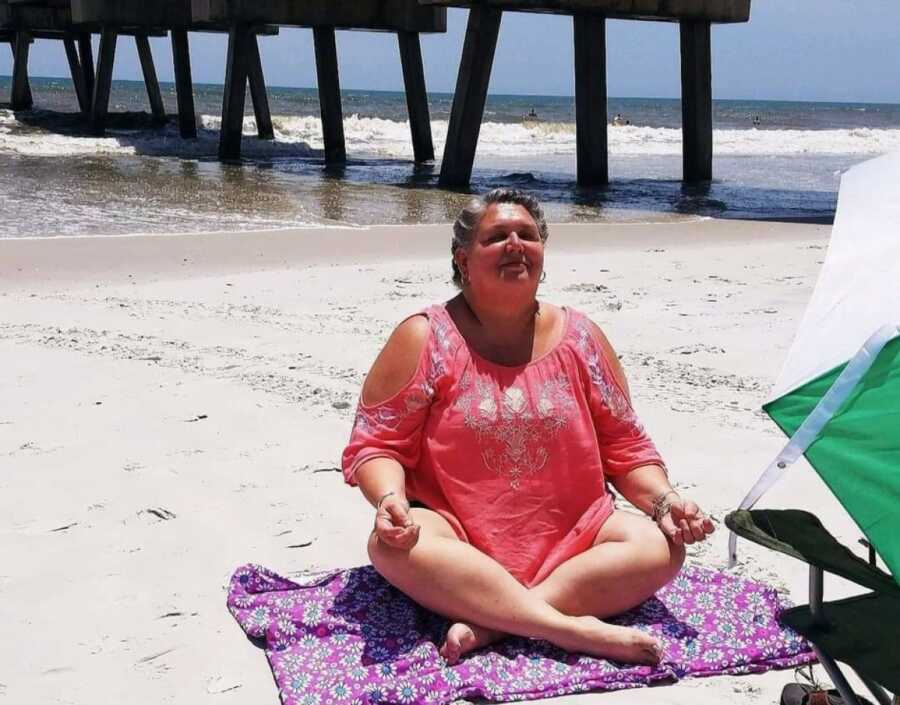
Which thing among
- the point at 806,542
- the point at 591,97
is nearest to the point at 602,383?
the point at 806,542

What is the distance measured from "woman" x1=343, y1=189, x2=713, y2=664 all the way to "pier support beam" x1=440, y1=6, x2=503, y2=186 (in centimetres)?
1293

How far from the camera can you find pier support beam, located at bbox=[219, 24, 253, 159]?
68.5 ft

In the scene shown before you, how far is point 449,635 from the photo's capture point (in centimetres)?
279

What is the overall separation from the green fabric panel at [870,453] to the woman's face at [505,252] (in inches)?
40.4

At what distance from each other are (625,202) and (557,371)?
1190cm

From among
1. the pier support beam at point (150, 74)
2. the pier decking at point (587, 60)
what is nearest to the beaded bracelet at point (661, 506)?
the pier decking at point (587, 60)

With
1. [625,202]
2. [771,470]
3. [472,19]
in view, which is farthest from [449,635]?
[472,19]

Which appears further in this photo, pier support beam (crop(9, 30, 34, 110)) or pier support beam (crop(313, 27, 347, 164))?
pier support beam (crop(9, 30, 34, 110))

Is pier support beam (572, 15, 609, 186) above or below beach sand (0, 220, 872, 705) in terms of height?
above

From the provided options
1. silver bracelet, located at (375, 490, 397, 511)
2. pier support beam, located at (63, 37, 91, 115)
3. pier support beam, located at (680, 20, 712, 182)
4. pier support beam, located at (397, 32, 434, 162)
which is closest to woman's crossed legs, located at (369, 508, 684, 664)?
silver bracelet, located at (375, 490, 397, 511)

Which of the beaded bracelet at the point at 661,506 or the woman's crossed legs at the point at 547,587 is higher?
the beaded bracelet at the point at 661,506

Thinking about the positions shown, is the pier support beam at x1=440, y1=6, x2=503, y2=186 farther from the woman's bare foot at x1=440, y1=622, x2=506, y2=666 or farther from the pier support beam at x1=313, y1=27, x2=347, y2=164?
the woman's bare foot at x1=440, y1=622, x2=506, y2=666

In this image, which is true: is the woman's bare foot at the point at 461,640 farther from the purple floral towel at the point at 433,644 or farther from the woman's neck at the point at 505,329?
the woman's neck at the point at 505,329

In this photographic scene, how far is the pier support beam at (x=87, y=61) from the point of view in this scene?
110 ft
